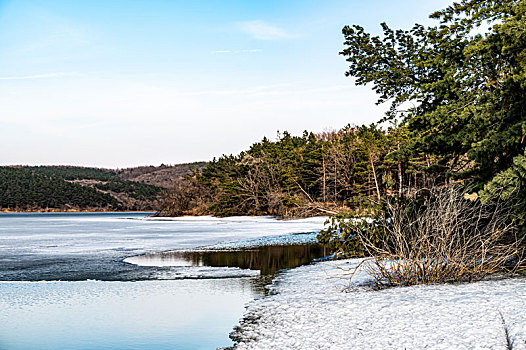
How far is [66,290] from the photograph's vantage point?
9.00 meters

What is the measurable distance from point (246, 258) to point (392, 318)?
7.67 m

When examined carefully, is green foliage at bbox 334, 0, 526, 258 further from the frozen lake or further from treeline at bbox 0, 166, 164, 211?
treeline at bbox 0, 166, 164, 211

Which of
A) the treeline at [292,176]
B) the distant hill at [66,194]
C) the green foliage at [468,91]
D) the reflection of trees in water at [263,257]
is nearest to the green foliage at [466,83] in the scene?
the green foliage at [468,91]

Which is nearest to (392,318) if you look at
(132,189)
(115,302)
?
(115,302)

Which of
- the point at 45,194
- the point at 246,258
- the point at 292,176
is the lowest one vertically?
the point at 246,258

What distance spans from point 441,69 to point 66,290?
328 inches

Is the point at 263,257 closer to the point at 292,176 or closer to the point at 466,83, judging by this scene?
the point at 466,83

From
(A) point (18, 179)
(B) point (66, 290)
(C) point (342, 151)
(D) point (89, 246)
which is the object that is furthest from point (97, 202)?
(B) point (66, 290)

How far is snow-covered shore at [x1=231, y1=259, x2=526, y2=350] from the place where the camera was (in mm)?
5246

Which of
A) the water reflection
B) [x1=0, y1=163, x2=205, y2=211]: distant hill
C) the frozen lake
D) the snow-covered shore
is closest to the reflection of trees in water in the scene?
the water reflection

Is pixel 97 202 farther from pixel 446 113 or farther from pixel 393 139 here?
pixel 446 113

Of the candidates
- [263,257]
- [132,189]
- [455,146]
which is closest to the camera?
[455,146]

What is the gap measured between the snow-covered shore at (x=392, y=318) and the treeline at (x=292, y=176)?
21763mm

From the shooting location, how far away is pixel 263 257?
45.1ft
